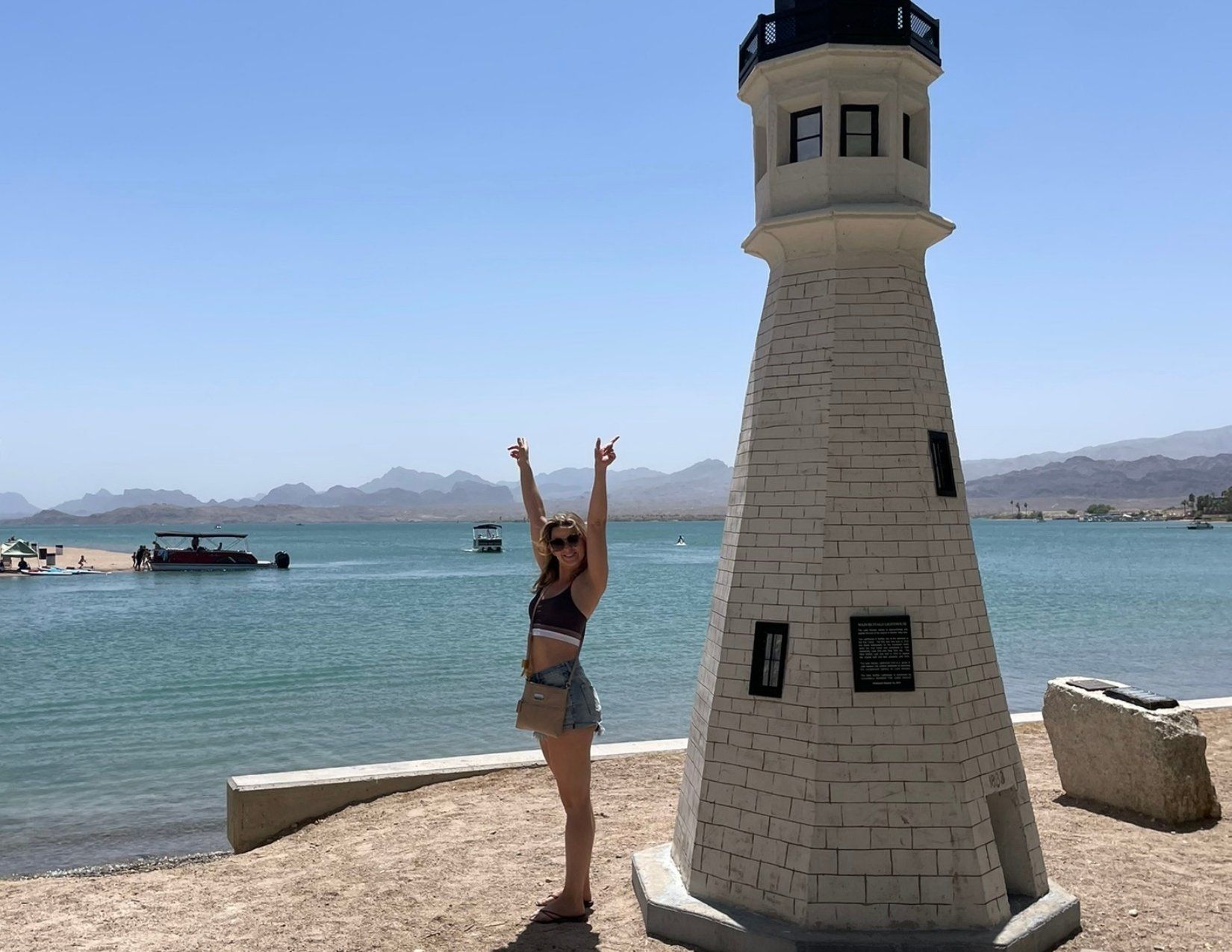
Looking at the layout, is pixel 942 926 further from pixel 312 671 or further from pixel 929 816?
pixel 312 671

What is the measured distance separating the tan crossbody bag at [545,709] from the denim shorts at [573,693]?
0.03m

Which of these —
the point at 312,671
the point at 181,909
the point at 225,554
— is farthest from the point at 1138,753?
the point at 225,554

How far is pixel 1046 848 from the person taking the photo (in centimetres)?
908

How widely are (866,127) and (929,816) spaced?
497 cm

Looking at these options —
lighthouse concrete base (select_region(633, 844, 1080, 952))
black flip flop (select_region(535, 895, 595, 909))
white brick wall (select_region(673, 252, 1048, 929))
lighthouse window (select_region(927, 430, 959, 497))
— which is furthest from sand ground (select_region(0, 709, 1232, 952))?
lighthouse window (select_region(927, 430, 959, 497))

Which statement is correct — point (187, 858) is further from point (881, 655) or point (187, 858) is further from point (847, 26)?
point (847, 26)

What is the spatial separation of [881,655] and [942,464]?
150 centimetres

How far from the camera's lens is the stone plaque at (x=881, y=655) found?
22.1 ft

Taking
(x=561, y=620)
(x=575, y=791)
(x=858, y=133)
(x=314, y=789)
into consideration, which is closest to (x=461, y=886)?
(x=575, y=791)

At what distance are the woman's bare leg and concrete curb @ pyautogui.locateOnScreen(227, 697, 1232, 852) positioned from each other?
14.7ft

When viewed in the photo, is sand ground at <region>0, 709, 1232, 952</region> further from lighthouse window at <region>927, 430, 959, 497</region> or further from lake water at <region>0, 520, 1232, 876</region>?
lake water at <region>0, 520, 1232, 876</region>

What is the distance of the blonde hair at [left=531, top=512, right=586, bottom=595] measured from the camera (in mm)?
6609

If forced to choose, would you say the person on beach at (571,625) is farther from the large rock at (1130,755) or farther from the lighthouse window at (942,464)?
the large rock at (1130,755)

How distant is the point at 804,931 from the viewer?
647 cm
